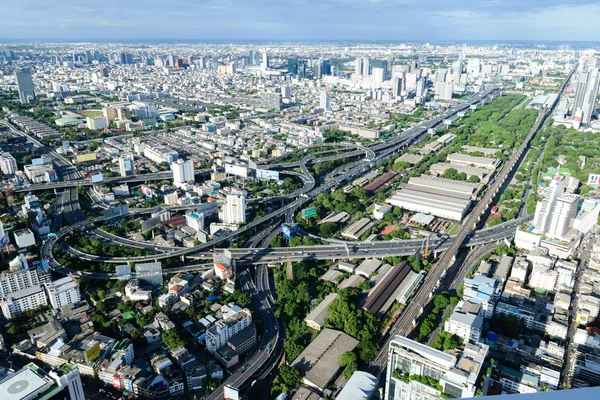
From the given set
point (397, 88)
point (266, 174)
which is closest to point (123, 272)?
point (266, 174)

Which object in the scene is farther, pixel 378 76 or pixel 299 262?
pixel 378 76

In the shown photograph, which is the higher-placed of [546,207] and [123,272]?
[546,207]

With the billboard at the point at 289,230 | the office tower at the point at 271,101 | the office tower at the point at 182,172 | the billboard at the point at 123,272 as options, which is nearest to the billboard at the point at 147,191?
the office tower at the point at 182,172

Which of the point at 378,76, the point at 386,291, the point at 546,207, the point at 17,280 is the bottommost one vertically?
the point at 386,291

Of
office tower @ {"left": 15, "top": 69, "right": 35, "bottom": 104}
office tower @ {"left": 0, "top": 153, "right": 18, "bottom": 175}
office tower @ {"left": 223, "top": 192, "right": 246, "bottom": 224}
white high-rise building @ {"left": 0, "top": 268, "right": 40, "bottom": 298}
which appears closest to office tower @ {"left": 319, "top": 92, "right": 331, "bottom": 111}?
office tower @ {"left": 223, "top": 192, "right": 246, "bottom": 224}

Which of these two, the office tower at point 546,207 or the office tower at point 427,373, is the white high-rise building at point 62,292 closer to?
the office tower at point 427,373

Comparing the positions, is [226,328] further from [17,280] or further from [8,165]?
[8,165]
